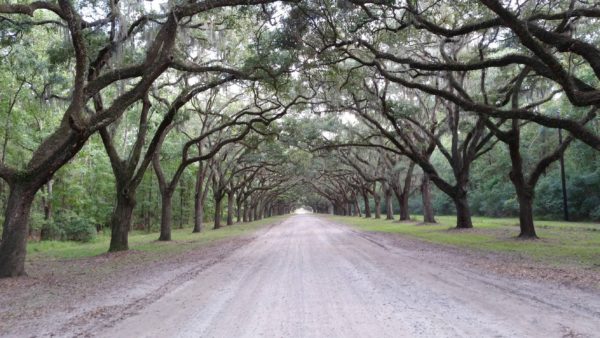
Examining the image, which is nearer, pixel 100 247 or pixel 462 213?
pixel 100 247

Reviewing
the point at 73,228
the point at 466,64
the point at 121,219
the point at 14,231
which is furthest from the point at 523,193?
the point at 73,228

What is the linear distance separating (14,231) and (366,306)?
896cm

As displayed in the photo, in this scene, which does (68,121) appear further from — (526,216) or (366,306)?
(526,216)

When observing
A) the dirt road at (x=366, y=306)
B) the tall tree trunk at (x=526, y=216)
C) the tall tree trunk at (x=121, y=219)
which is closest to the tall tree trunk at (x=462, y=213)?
the tall tree trunk at (x=526, y=216)

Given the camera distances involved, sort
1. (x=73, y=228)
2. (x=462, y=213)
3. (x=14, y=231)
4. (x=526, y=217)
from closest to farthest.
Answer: (x=14, y=231)
(x=526, y=217)
(x=462, y=213)
(x=73, y=228)

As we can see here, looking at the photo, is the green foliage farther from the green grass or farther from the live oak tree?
the live oak tree

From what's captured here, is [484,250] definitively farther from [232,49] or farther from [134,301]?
[232,49]

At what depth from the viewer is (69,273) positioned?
39.4 ft

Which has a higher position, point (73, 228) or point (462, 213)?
point (462, 213)

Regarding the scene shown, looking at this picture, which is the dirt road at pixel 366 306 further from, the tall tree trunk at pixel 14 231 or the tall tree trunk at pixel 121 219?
the tall tree trunk at pixel 121 219

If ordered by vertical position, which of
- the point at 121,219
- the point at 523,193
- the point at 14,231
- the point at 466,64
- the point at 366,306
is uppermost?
the point at 466,64

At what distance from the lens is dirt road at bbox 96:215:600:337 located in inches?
213

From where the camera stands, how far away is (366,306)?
259 inches

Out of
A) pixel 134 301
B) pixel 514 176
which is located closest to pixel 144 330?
pixel 134 301
